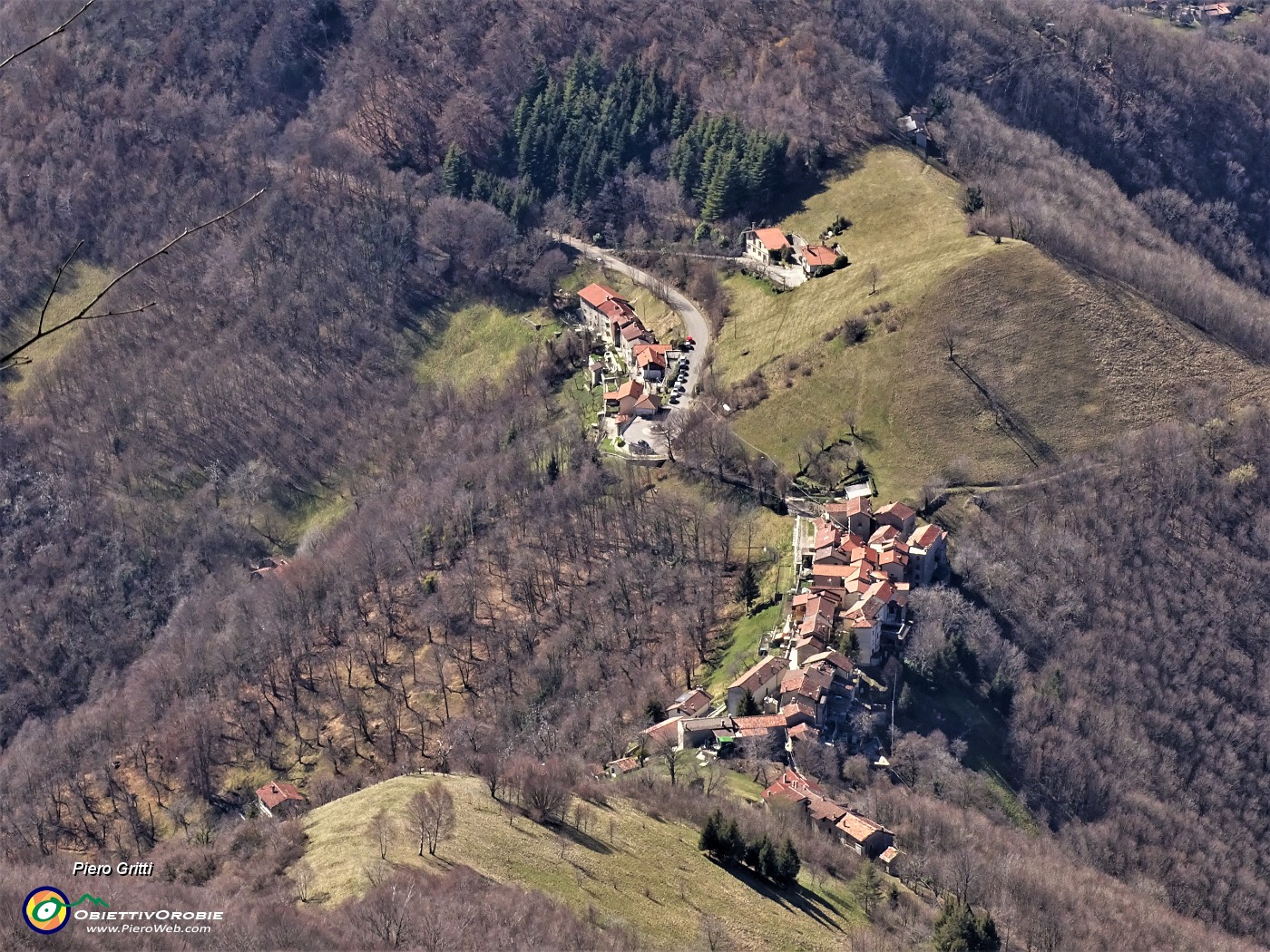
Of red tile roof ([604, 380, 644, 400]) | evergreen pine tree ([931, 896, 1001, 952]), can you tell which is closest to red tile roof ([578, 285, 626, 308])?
red tile roof ([604, 380, 644, 400])

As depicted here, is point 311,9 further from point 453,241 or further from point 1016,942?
point 1016,942

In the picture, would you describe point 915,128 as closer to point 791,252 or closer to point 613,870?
point 791,252

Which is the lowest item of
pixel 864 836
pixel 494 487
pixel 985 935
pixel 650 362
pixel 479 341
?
pixel 479 341

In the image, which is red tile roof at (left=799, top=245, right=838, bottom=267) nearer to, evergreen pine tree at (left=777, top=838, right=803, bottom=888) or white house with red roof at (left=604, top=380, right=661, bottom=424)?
white house with red roof at (left=604, top=380, right=661, bottom=424)

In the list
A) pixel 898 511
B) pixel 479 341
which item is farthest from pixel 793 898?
pixel 479 341

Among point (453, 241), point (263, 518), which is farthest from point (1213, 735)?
point (453, 241)
